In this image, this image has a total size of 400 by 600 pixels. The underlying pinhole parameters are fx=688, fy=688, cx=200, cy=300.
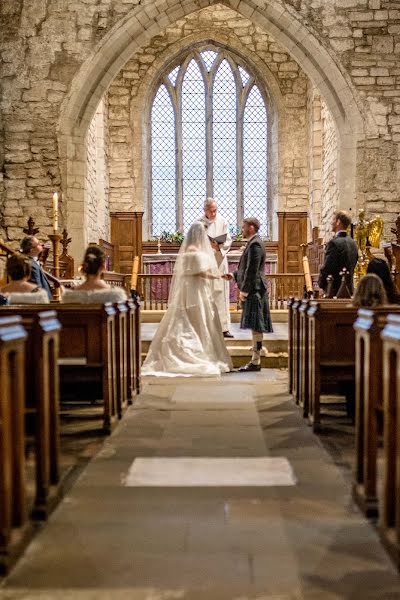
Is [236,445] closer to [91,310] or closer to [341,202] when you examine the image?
[91,310]

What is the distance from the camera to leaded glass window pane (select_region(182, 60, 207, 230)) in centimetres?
1552

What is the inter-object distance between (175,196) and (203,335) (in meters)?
9.60

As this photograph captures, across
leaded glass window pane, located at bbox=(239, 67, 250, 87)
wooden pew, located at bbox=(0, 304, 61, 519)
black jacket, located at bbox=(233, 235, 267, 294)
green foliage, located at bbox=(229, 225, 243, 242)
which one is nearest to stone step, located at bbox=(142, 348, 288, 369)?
black jacket, located at bbox=(233, 235, 267, 294)

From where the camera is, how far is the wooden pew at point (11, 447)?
2100 mm

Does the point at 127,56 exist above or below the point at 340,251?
above

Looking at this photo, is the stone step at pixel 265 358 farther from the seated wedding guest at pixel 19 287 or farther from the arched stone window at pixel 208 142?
the arched stone window at pixel 208 142

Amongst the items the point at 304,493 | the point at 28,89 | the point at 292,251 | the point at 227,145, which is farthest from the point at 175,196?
the point at 304,493

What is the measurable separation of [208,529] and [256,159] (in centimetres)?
1373

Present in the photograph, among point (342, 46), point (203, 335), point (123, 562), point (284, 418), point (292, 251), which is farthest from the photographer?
point (292, 251)

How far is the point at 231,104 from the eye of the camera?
50.9ft

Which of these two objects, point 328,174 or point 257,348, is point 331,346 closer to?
point 257,348

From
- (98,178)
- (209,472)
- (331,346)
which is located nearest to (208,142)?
(98,178)

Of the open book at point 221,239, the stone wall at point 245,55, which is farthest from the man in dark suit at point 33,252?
the stone wall at point 245,55

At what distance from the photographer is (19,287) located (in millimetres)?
4504
